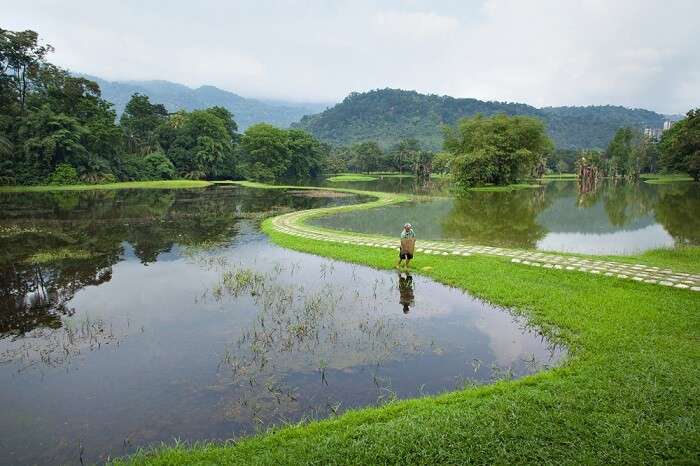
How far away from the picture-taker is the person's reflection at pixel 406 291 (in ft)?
45.6

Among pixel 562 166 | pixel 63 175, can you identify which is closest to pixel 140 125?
pixel 63 175

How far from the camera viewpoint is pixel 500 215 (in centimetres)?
3453

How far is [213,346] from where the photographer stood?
10.8 meters

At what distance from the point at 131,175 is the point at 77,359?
69.5 meters

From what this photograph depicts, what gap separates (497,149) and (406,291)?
5629 cm

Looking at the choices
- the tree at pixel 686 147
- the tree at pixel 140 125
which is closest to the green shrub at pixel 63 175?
the tree at pixel 140 125

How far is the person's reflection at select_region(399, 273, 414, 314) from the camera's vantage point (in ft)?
45.6

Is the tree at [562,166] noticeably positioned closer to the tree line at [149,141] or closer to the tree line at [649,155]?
the tree line at [649,155]

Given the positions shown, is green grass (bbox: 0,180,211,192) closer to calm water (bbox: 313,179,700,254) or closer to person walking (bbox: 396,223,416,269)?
calm water (bbox: 313,179,700,254)

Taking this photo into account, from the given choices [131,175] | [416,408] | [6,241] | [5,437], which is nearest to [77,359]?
[5,437]

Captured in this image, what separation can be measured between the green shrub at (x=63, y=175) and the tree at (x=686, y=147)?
96.3 meters

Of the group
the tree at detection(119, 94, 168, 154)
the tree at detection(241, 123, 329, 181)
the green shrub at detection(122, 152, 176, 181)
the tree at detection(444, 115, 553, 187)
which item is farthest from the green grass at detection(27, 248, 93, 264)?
the tree at detection(119, 94, 168, 154)

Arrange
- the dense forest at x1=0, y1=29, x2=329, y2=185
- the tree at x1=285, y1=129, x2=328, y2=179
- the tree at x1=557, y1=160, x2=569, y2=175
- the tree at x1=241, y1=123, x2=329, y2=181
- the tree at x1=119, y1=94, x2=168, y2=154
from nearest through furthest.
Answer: the dense forest at x1=0, y1=29, x2=329, y2=185, the tree at x1=119, y1=94, x2=168, y2=154, the tree at x1=241, y1=123, x2=329, y2=181, the tree at x1=285, y1=129, x2=328, y2=179, the tree at x1=557, y1=160, x2=569, y2=175

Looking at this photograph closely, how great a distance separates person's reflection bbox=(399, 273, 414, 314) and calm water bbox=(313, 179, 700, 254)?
7.79m
